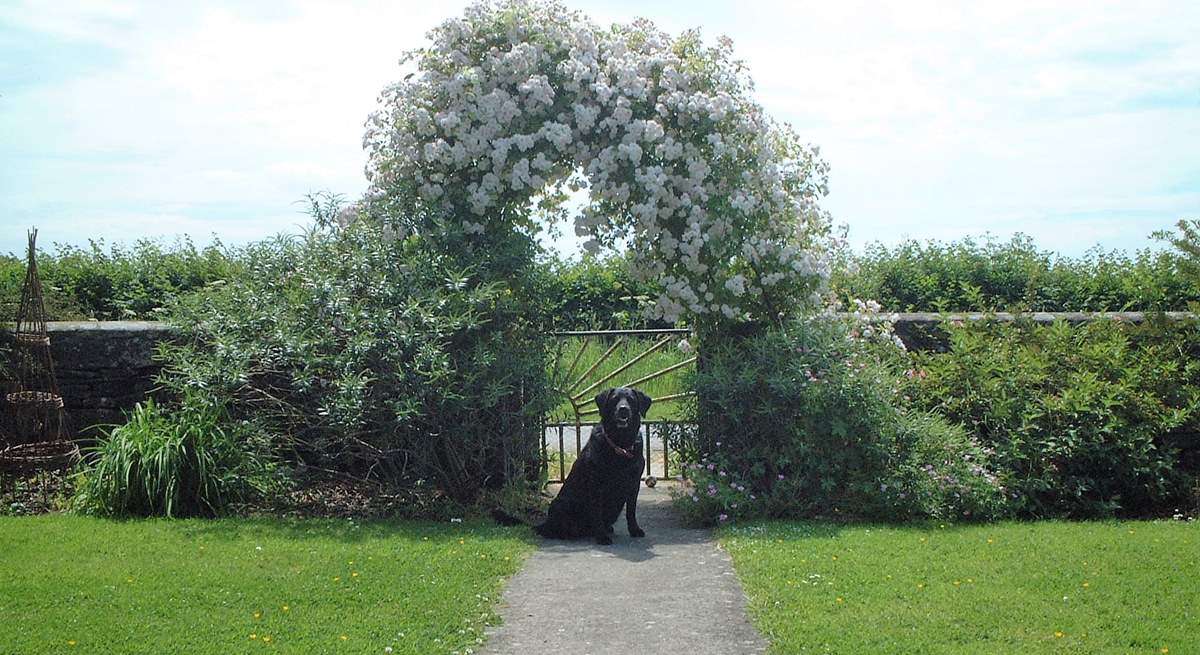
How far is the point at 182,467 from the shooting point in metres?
8.17

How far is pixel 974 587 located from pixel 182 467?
5513mm

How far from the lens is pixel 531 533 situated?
773 centimetres

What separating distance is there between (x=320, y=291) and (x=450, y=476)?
67.0 inches

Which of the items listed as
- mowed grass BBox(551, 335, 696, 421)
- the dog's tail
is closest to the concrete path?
the dog's tail

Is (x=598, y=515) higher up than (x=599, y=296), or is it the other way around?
(x=599, y=296)

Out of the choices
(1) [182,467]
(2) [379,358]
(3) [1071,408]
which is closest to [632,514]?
(2) [379,358]

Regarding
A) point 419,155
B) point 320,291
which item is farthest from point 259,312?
point 419,155

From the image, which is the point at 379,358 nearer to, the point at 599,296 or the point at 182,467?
the point at 182,467

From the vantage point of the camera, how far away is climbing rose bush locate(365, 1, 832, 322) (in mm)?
8648

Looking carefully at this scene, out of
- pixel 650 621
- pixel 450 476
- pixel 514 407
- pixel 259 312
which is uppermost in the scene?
pixel 259 312

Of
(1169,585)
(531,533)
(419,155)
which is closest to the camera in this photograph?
(1169,585)

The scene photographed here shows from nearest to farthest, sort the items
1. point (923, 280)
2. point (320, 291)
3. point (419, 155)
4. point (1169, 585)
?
point (1169, 585), point (320, 291), point (419, 155), point (923, 280)

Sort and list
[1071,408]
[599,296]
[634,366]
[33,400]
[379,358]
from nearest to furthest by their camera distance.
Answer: [379,358], [1071,408], [33,400], [634,366], [599,296]

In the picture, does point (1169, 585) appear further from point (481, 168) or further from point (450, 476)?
point (481, 168)
